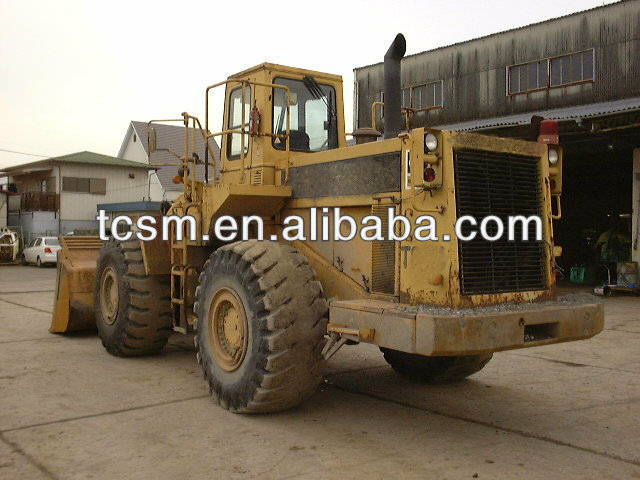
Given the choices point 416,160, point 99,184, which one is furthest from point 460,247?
point 99,184

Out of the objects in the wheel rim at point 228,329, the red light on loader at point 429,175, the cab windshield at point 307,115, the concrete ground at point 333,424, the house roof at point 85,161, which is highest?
the house roof at point 85,161

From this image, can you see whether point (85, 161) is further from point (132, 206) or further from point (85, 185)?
point (132, 206)

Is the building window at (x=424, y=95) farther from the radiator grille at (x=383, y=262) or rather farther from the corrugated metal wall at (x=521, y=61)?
the radiator grille at (x=383, y=262)

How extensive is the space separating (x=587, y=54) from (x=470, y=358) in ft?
55.8

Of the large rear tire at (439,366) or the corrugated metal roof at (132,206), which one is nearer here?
the large rear tire at (439,366)

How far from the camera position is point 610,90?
64.9 ft

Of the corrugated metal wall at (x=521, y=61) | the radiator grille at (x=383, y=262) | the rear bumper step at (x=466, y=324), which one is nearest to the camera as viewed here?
the rear bumper step at (x=466, y=324)

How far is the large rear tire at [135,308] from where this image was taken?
24.7 feet

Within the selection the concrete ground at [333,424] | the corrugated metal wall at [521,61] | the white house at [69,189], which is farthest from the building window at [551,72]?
the white house at [69,189]

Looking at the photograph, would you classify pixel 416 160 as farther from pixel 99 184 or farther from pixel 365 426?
pixel 99 184

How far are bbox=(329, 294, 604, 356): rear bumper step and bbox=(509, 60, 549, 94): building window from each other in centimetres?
1774

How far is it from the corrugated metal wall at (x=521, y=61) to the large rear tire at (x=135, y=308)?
1674 centimetres

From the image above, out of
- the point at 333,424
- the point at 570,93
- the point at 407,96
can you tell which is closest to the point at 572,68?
the point at 570,93

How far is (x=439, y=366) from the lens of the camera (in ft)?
21.6
